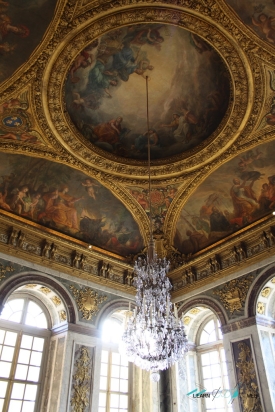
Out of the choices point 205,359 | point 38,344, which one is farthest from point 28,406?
point 205,359

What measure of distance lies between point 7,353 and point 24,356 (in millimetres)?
525

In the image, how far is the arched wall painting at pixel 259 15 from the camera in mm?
7902

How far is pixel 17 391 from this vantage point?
32.0 ft

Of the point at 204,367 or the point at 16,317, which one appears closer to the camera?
the point at 16,317

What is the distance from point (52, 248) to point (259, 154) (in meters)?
7.07

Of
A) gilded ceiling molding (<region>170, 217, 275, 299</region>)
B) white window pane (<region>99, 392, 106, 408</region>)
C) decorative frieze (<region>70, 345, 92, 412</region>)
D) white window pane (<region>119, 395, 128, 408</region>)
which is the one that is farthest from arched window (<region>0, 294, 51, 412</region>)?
gilded ceiling molding (<region>170, 217, 275, 299</region>)

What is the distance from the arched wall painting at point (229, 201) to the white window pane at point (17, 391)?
22.7 ft

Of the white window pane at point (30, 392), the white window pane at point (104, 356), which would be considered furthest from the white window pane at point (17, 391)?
the white window pane at point (104, 356)

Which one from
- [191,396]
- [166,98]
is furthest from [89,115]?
[191,396]

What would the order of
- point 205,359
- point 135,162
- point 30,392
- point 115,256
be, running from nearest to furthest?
point 30,392 → point 205,359 → point 135,162 → point 115,256

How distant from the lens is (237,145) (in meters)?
10.9

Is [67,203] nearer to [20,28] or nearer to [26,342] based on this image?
[26,342]

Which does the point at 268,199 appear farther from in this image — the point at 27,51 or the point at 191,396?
the point at 27,51

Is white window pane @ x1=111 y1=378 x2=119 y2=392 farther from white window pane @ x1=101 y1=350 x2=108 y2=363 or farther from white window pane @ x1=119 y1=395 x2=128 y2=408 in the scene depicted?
white window pane @ x1=101 y1=350 x2=108 y2=363
